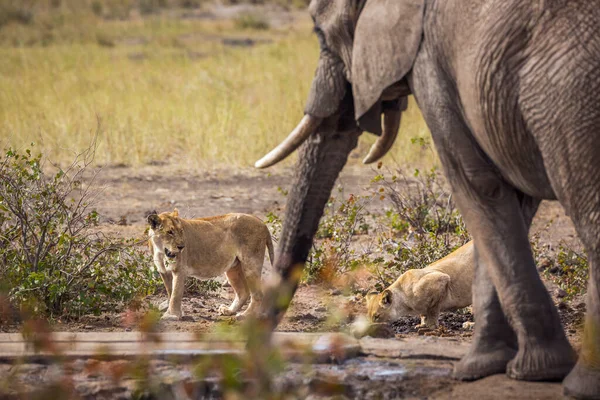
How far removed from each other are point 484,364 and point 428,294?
2163 millimetres

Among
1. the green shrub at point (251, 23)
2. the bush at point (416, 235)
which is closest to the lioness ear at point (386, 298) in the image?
the bush at point (416, 235)

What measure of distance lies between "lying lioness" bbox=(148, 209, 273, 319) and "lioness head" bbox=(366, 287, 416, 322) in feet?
2.74

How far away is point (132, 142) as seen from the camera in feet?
48.4

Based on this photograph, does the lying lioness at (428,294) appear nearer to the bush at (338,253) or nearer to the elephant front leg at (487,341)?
the bush at (338,253)

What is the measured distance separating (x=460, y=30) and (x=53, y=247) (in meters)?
4.19

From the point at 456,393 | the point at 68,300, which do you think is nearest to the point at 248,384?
the point at 456,393

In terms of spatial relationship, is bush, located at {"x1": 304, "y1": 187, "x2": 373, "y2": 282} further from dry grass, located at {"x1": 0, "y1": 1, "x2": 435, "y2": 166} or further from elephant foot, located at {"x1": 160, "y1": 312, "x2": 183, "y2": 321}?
dry grass, located at {"x1": 0, "y1": 1, "x2": 435, "y2": 166}

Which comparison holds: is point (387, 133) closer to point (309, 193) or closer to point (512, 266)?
point (309, 193)

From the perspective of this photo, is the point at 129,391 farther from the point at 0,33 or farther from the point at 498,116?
the point at 0,33

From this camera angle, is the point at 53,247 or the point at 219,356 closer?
the point at 219,356

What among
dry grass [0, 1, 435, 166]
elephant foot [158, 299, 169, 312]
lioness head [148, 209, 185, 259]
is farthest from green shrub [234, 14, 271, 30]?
lioness head [148, 209, 185, 259]

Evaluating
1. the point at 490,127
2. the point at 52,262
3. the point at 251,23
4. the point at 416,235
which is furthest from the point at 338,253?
the point at 251,23

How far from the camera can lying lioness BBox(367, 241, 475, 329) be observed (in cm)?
Answer: 785

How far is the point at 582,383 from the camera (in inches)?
198
